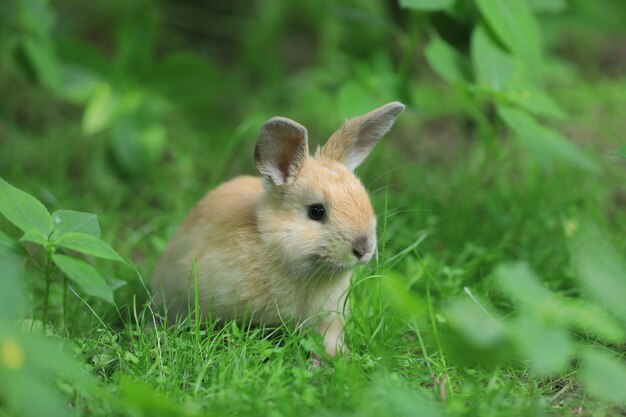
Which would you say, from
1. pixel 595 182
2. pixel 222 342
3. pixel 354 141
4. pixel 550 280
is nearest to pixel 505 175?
pixel 595 182

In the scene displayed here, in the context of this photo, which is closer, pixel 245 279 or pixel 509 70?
pixel 245 279

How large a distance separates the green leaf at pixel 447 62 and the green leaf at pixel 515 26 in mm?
288

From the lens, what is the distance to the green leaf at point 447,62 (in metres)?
4.33

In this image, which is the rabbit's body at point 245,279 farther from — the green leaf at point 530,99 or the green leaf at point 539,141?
the green leaf at point 530,99

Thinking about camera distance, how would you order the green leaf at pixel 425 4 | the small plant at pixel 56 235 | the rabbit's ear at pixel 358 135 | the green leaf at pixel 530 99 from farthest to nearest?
the green leaf at pixel 530 99
the green leaf at pixel 425 4
the rabbit's ear at pixel 358 135
the small plant at pixel 56 235

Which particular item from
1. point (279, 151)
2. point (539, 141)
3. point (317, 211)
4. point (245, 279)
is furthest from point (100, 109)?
point (539, 141)

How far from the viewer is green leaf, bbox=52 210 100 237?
285 centimetres

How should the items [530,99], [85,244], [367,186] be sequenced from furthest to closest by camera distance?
[530,99] → [367,186] → [85,244]

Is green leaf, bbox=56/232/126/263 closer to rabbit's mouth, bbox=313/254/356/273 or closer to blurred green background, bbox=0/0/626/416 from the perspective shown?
blurred green background, bbox=0/0/626/416

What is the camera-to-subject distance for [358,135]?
349cm

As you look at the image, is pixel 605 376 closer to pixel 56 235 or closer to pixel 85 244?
pixel 85 244

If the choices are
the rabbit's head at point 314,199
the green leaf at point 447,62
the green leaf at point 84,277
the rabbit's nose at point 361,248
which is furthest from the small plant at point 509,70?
the green leaf at point 84,277

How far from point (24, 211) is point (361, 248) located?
1.29 m

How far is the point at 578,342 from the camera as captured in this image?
129 inches
